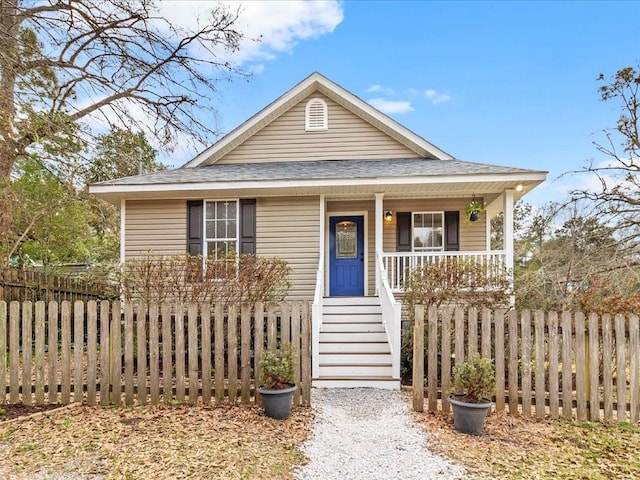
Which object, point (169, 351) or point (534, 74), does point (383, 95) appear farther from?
point (169, 351)

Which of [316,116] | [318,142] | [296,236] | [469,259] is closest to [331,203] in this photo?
[296,236]

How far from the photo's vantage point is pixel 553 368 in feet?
16.2

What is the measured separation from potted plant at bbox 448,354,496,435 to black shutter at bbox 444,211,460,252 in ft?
18.8

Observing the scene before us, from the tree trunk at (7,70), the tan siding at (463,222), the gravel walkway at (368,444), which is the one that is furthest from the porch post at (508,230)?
the tree trunk at (7,70)

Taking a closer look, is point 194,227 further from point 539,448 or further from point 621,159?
point 621,159

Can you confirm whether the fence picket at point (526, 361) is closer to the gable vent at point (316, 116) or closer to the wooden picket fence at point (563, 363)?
the wooden picket fence at point (563, 363)

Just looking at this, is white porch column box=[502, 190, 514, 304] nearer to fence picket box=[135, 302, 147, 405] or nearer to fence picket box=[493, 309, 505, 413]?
fence picket box=[493, 309, 505, 413]

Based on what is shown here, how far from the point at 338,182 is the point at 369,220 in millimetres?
2158

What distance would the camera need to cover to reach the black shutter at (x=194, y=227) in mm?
9586

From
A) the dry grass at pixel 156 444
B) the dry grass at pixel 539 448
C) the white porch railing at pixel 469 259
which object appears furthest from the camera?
the white porch railing at pixel 469 259

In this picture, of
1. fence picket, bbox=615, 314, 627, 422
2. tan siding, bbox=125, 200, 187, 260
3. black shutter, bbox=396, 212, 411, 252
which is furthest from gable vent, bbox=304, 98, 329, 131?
fence picket, bbox=615, 314, 627, 422

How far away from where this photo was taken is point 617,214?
39.9 feet

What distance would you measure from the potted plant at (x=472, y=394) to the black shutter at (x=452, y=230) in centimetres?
574

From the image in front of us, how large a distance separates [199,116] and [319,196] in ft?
22.4
